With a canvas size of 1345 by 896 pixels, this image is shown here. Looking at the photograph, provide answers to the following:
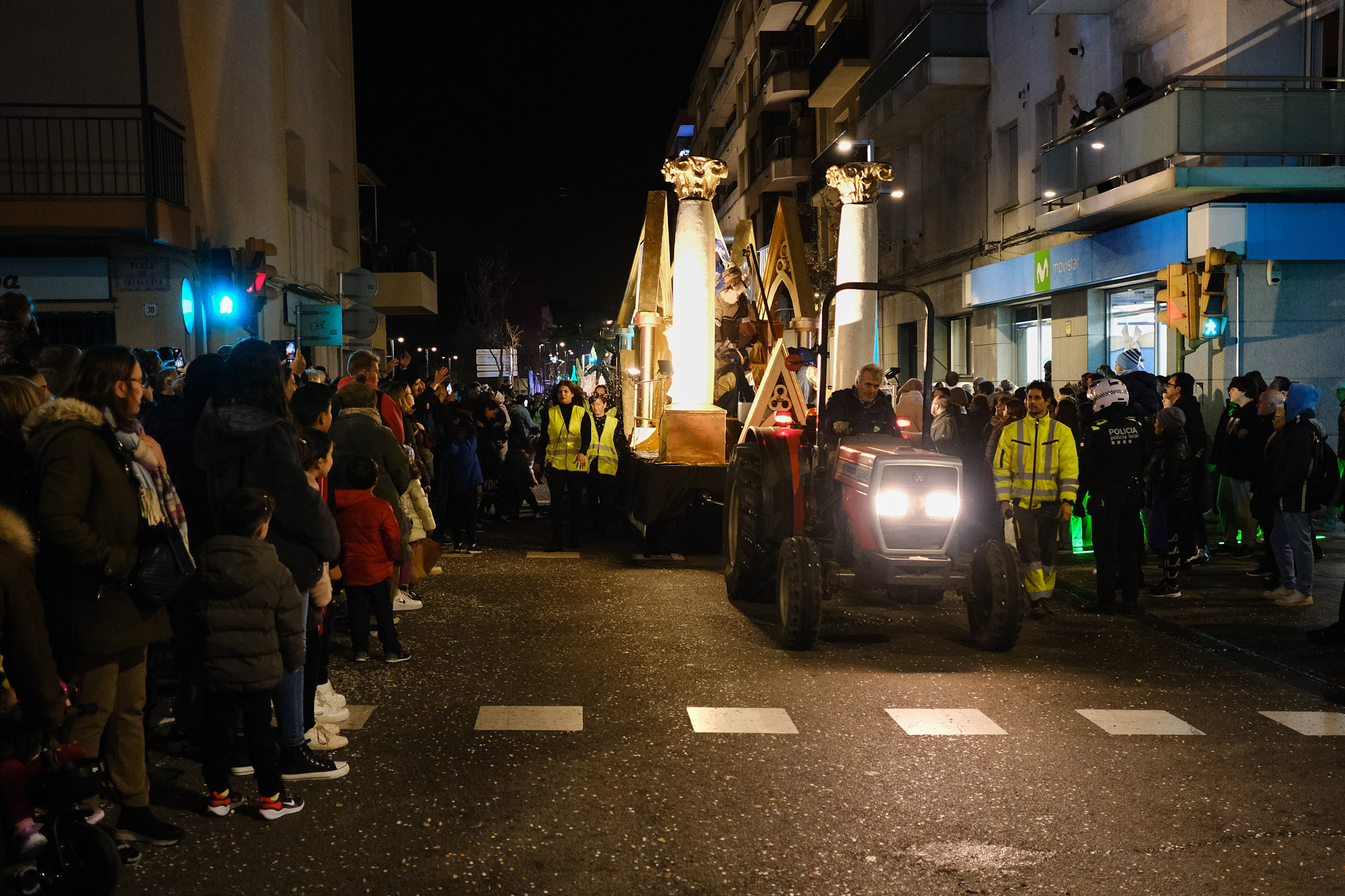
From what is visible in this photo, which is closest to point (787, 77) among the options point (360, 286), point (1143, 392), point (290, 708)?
point (360, 286)

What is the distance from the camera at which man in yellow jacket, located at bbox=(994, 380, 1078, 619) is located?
9.20m

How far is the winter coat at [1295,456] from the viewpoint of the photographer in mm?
9555

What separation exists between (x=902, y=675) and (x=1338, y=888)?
3.23 meters

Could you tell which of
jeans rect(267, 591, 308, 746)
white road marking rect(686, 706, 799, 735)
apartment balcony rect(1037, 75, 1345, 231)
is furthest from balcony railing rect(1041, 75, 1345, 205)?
jeans rect(267, 591, 308, 746)

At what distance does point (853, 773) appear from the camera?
5414 mm

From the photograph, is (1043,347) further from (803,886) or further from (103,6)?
(803,886)

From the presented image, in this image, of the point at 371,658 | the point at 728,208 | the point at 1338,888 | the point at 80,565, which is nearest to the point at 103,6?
the point at 371,658

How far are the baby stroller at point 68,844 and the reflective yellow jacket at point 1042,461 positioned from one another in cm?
723

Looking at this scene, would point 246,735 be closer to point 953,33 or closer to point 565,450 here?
point 565,450

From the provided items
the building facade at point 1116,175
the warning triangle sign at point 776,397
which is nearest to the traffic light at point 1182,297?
the building facade at point 1116,175

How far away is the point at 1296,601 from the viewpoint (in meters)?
9.72

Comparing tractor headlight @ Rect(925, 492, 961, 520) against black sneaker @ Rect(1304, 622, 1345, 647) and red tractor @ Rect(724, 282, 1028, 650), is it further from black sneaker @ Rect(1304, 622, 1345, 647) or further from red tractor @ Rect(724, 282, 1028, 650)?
black sneaker @ Rect(1304, 622, 1345, 647)

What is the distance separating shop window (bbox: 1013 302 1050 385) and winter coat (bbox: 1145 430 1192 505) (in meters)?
10.2

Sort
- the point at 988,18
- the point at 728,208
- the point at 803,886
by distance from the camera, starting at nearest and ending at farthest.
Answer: the point at 803,886 → the point at 988,18 → the point at 728,208
